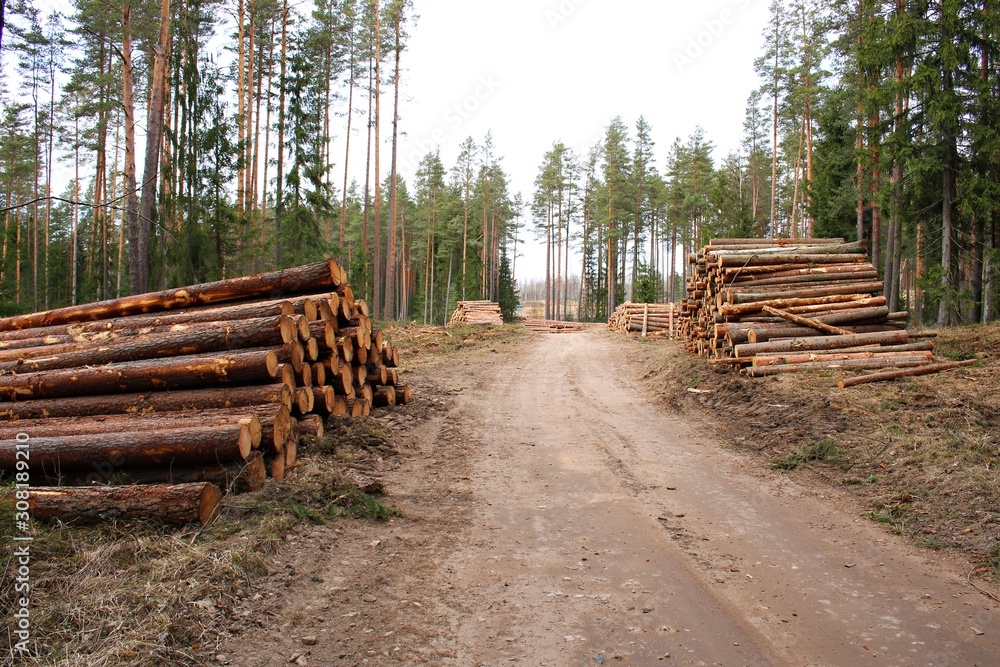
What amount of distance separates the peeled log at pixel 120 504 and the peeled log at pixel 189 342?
7.46ft

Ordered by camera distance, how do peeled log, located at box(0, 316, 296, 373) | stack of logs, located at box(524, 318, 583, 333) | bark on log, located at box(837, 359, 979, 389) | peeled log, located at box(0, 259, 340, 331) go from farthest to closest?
stack of logs, located at box(524, 318, 583, 333)
bark on log, located at box(837, 359, 979, 389)
peeled log, located at box(0, 259, 340, 331)
peeled log, located at box(0, 316, 296, 373)

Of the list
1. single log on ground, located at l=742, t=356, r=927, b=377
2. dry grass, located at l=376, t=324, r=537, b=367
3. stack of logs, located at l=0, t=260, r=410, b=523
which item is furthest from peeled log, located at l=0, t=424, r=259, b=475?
dry grass, located at l=376, t=324, r=537, b=367

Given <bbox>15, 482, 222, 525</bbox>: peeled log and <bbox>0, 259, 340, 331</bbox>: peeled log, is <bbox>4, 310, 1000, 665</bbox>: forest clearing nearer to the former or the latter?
<bbox>15, 482, 222, 525</bbox>: peeled log

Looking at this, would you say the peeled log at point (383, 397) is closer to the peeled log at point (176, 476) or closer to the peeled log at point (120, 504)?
the peeled log at point (176, 476)

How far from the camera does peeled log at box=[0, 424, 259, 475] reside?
4848 millimetres

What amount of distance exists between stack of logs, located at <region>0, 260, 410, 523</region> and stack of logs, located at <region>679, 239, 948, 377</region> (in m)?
7.49

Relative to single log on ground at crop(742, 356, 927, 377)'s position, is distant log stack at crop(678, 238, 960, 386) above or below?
above

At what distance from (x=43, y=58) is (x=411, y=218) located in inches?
1137

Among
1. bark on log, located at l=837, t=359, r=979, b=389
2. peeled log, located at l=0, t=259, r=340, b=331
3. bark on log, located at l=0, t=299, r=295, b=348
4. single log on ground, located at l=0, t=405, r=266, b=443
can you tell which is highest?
peeled log, located at l=0, t=259, r=340, b=331

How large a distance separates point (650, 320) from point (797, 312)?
17.6 m

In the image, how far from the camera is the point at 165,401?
5945 millimetres

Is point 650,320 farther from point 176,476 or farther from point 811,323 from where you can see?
point 176,476

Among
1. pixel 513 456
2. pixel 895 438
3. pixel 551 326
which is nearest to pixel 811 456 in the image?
pixel 895 438

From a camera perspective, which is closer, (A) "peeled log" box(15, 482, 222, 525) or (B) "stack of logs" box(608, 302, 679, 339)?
(A) "peeled log" box(15, 482, 222, 525)
